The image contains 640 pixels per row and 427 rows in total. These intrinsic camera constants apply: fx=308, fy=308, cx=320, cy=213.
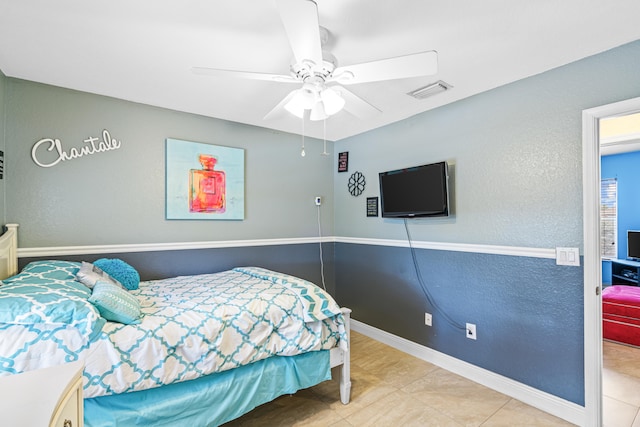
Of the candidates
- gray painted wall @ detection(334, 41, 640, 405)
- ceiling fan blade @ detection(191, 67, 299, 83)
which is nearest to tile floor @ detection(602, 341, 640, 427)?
gray painted wall @ detection(334, 41, 640, 405)

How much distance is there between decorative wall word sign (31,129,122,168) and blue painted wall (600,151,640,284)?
628 cm

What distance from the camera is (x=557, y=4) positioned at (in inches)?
59.2

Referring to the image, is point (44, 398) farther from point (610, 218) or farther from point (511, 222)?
point (610, 218)

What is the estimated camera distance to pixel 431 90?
8.07 feet

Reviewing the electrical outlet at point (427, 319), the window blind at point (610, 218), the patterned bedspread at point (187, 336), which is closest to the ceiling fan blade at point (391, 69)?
the patterned bedspread at point (187, 336)

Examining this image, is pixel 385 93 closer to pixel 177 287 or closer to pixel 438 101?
pixel 438 101

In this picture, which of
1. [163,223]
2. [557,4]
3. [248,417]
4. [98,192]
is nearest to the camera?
[557,4]

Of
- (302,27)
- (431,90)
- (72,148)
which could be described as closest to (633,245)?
(431,90)

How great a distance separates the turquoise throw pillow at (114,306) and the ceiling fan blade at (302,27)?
5.08ft

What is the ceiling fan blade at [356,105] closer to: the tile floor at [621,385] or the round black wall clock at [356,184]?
the round black wall clock at [356,184]

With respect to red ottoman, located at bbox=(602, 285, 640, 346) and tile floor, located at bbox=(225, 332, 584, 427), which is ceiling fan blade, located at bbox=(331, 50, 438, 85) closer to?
tile floor, located at bbox=(225, 332, 584, 427)

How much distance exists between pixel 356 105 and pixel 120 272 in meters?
2.13

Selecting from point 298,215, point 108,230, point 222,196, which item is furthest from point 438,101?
point 108,230

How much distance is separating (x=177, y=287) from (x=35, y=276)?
2.80 feet
